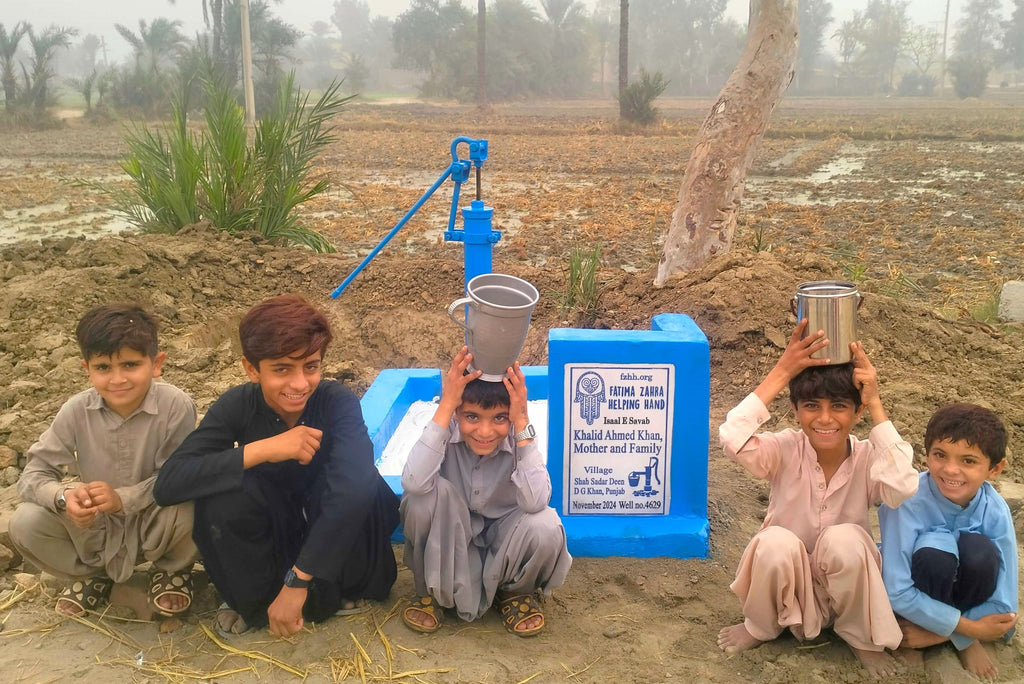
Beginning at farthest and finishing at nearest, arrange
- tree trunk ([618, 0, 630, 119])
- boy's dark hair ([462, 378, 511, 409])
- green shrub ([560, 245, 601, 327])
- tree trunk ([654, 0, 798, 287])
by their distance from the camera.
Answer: tree trunk ([618, 0, 630, 119]) < tree trunk ([654, 0, 798, 287]) < green shrub ([560, 245, 601, 327]) < boy's dark hair ([462, 378, 511, 409])

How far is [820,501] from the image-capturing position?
8.50 ft

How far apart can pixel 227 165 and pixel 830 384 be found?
5.72 metres

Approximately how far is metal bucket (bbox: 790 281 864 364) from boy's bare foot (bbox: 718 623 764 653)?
850 millimetres

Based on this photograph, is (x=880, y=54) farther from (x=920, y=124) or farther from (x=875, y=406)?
(x=875, y=406)

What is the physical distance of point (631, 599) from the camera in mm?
2938

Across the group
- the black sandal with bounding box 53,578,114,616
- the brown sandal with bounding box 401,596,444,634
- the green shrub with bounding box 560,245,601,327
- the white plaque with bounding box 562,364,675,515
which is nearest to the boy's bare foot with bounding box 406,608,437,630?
the brown sandal with bounding box 401,596,444,634

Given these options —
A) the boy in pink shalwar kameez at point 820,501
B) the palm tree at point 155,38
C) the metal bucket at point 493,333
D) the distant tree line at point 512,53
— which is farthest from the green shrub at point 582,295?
the palm tree at point 155,38

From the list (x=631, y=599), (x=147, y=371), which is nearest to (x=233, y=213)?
(x=147, y=371)

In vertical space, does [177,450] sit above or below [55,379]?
above

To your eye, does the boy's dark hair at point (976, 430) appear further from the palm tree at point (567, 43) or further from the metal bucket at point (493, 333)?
the palm tree at point (567, 43)

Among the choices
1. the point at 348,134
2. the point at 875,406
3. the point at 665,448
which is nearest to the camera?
the point at 875,406

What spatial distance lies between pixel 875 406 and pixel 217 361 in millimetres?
3950

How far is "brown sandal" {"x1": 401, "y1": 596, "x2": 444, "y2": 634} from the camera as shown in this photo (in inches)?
105

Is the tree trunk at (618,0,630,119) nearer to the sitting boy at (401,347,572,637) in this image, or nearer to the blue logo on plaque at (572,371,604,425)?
the blue logo on plaque at (572,371,604,425)
